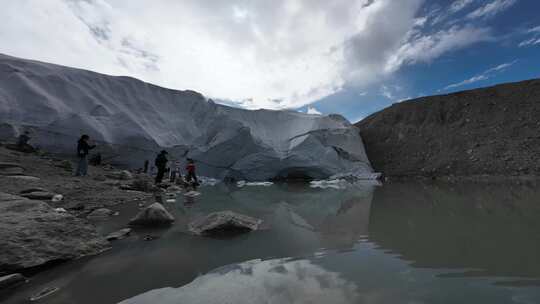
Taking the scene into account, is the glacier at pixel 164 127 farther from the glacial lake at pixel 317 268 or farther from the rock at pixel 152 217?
the glacial lake at pixel 317 268

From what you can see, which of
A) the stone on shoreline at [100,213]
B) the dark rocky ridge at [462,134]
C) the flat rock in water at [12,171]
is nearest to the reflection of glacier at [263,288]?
the stone on shoreline at [100,213]

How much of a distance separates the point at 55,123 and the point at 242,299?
12217mm

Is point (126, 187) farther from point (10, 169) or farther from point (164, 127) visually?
point (164, 127)

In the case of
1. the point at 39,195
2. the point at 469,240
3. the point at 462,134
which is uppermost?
the point at 462,134

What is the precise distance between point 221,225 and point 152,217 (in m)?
0.97

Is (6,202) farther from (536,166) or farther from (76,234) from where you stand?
(536,166)

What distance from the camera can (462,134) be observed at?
17.8 m

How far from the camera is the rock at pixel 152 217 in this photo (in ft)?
10.6

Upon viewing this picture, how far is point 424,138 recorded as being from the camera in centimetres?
1909

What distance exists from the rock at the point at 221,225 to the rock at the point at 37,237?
0.93 m

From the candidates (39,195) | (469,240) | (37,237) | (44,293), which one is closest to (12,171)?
(39,195)

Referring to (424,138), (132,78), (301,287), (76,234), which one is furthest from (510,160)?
(132,78)

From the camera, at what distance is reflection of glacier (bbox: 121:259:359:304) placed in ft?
4.62

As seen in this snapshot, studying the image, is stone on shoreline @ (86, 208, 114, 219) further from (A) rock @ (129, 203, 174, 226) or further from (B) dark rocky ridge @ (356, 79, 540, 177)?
A: (B) dark rocky ridge @ (356, 79, 540, 177)
